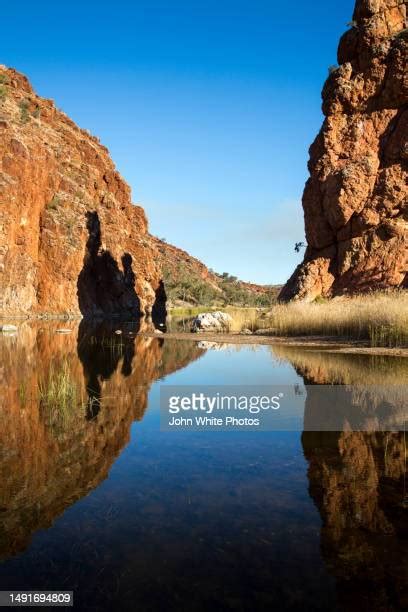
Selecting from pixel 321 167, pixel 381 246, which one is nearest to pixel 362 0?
pixel 321 167

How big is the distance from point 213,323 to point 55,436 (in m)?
21.1

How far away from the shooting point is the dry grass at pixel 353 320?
51.2 feet

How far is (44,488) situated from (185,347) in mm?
13551

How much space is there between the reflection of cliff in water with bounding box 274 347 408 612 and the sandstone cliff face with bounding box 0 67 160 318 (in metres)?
37.6

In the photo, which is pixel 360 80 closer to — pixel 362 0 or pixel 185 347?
pixel 362 0

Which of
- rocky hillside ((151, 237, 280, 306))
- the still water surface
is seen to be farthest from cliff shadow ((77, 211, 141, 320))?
the still water surface

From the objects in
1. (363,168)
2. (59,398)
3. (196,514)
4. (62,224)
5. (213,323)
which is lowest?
(196,514)

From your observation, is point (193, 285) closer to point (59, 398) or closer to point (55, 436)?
point (59, 398)

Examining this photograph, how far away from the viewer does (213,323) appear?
86.3 feet

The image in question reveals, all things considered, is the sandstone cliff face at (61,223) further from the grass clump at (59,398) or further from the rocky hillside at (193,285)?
the grass clump at (59,398)

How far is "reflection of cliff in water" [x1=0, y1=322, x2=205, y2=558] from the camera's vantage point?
3.56m

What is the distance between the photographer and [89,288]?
5369 cm

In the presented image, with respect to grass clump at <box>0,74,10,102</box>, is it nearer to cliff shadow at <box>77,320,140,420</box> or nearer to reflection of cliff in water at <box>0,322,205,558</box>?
cliff shadow at <box>77,320,140,420</box>

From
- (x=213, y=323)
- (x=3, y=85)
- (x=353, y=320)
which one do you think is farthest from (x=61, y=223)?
(x=353, y=320)
